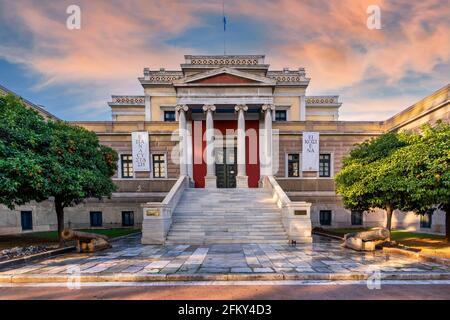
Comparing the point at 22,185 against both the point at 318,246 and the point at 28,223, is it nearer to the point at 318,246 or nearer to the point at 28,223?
the point at 318,246

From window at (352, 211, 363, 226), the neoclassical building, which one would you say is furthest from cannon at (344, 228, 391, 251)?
window at (352, 211, 363, 226)

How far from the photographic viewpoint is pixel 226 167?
84.7 ft

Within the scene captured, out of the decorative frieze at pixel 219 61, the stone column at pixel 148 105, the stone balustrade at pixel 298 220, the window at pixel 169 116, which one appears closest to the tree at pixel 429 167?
the stone balustrade at pixel 298 220

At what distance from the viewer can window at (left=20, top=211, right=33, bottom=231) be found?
2253 centimetres

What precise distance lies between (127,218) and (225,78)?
16829 mm

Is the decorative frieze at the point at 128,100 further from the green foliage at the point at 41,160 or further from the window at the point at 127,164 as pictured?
the green foliage at the point at 41,160

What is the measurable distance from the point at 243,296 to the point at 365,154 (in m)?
12.6

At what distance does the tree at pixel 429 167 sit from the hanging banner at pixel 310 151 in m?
12.2

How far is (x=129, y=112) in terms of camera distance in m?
35.1

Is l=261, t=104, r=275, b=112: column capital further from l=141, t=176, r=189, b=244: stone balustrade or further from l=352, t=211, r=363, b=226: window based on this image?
l=141, t=176, r=189, b=244: stone balustrade

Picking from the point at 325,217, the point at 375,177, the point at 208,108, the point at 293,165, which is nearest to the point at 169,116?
the point at 208,108

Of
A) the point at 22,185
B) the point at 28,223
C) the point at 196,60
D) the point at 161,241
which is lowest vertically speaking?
the point at 28,223
